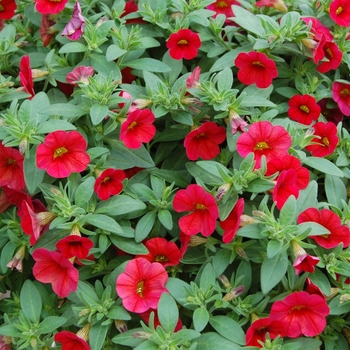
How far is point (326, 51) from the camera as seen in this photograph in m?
1.82

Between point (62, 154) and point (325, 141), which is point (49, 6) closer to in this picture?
point (62, 154)

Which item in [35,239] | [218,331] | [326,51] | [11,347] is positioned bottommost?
[11,347]

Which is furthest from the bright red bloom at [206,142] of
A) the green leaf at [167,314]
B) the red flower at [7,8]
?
the red flower at [7,8]

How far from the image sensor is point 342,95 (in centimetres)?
183

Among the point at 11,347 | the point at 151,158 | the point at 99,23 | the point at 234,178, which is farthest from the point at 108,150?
the point at 11,347

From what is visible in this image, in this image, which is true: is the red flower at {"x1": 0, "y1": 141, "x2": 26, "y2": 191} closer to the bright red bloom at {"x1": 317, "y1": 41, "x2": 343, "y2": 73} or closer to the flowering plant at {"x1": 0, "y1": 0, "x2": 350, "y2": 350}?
the flowering plant at {"x1": 0, "y1": 0, "x2": 350, "y2": 350}

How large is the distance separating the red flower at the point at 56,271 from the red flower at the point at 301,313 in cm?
52

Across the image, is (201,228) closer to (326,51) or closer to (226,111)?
(226,111)

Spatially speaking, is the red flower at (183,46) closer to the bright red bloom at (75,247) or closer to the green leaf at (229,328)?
the bright red bloom at (75,247)

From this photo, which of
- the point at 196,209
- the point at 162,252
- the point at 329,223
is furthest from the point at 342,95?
the point at 162,252

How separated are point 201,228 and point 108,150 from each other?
35 cm

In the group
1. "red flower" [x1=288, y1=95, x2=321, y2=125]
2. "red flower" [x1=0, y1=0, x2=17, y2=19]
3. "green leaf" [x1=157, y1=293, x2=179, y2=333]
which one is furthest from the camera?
"red flower" [x1=0, y1=0, x2=17, y2=19]

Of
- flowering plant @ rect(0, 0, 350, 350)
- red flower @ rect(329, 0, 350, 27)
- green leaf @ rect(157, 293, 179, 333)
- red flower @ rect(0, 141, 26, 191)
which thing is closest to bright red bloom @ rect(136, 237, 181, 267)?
flowering plant @ rect(0, 0, 350, 350)

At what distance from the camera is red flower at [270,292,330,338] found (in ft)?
4.40
